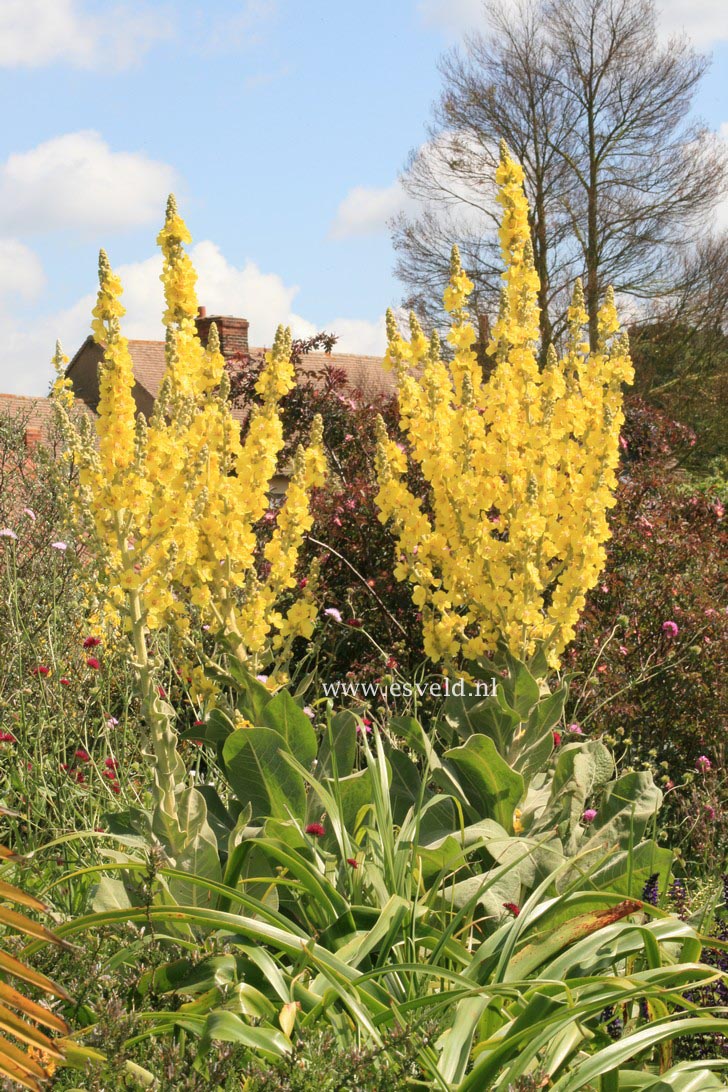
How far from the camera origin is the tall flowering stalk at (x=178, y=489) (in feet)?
10.1

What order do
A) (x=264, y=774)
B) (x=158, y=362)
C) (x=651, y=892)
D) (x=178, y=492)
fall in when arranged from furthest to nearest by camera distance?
1. (x=158, y=362)
2. (x=178, y=492)
3. (x=264, y=774)
4. (x=651, y=892)

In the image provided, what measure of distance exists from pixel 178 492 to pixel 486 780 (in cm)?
138

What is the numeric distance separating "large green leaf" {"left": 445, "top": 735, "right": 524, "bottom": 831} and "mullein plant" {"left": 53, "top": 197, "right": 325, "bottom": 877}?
0.91m

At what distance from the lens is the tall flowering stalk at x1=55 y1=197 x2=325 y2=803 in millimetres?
3068

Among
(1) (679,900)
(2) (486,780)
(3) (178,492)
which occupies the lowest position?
(1) (679,900)

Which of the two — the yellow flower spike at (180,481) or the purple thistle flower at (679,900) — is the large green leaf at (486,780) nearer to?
the purple thistle flower at (679,900)

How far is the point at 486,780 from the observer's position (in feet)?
10.7

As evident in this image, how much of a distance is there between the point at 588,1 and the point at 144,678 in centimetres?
2083

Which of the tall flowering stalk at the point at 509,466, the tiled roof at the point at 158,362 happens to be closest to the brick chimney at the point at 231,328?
the tiled roof at the point at 158,362

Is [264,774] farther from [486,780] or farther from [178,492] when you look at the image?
[178,492]

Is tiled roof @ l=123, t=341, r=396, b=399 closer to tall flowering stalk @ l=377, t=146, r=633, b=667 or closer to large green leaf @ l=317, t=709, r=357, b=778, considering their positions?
tall flowering stalk @ l=377, t=146, r=633, b=667

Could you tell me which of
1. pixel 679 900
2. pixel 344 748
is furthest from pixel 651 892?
pixel 344 748

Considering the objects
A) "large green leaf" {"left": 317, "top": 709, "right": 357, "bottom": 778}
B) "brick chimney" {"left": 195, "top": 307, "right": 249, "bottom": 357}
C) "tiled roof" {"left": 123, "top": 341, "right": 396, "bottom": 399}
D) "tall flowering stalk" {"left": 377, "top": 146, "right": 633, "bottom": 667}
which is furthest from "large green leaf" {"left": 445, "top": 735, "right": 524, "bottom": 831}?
"tiled roof" {"left": 123, "top": 341, "right": 396, "bottom": 399}

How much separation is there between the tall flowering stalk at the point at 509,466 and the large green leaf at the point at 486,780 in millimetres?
686
